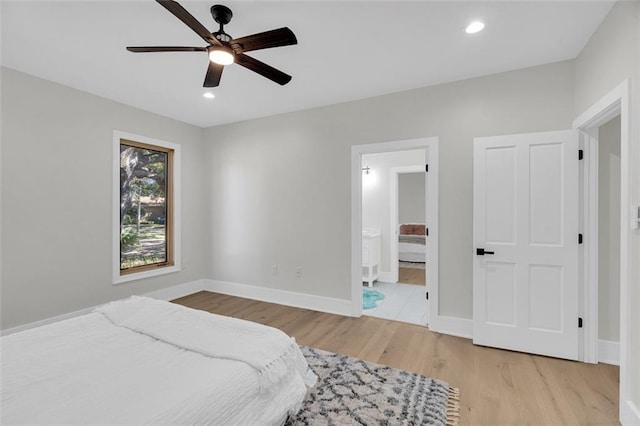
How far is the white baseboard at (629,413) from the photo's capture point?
1594 millimetres

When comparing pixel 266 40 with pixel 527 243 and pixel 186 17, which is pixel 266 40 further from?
pixel 527 243

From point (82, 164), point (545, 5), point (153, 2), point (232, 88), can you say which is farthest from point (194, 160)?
point (545, 5)

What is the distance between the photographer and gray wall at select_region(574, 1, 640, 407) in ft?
5.41

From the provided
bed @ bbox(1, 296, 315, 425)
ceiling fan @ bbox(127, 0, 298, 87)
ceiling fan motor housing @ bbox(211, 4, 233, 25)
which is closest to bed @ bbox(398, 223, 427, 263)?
bed @ bbox(1, 296, 315, 425)

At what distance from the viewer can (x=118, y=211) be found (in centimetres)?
364

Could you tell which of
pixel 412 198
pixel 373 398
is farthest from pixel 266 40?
pixel 412 198

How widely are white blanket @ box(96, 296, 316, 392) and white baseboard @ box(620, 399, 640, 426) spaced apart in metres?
1.85

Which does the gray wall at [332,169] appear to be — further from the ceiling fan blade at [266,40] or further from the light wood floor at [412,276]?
the light wood floor at [412,276]

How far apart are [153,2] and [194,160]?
294cm

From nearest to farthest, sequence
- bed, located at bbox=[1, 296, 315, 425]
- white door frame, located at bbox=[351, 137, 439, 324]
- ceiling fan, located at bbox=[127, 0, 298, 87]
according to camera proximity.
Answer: bed, located at bbox=[1, 296, 315, 425] < ceiling fan, located at bbox=[127, 0, 298, 87] < white door frame, located at bbox=[351, 137, 439, 324]

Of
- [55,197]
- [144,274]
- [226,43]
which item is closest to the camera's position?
[226,43]

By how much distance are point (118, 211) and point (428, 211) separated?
12.7 ft

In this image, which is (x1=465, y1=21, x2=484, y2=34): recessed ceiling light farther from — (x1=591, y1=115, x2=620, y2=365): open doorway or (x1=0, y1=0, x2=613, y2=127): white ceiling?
(x1=591, y1=115, x2=620, y2=365): open doorway

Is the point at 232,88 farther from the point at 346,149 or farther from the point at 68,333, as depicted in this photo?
the point at 68,333
